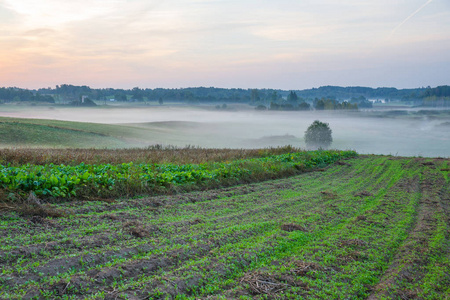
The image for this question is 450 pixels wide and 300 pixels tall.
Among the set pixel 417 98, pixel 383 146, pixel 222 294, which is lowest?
pixel 383 146

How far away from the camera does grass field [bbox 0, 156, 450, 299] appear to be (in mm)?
5113

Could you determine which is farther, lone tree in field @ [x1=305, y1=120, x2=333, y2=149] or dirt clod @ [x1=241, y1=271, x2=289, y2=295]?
lone tree in field @ [x1=305, y1=120, x2=333, y2=149]

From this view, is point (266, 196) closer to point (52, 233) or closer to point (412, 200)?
point (412, 200)

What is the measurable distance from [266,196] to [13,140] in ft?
115

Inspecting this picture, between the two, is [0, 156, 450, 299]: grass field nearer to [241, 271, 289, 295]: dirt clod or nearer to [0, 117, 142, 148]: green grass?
[241, 271, 289, 295]: dirt clod

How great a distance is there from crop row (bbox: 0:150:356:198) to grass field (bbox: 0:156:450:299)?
31.4 inches

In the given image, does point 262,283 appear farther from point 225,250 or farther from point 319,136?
point 319,136

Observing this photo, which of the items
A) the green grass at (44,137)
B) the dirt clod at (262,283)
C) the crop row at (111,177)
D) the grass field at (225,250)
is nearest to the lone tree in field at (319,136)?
the green grass at (44,137)

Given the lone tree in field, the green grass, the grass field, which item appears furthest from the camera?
the lone tree in field

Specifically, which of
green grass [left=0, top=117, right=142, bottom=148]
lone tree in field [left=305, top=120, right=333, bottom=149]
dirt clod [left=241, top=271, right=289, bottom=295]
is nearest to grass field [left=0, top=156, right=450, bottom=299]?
dirt clod [left=241, top=271, right=289, bottom=295]

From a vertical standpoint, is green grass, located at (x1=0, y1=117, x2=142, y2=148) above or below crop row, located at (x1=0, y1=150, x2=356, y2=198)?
below

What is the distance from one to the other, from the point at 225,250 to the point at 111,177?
5751 millimetres

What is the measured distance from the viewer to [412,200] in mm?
12695

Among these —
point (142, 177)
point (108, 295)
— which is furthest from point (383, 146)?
point (108, 295)
